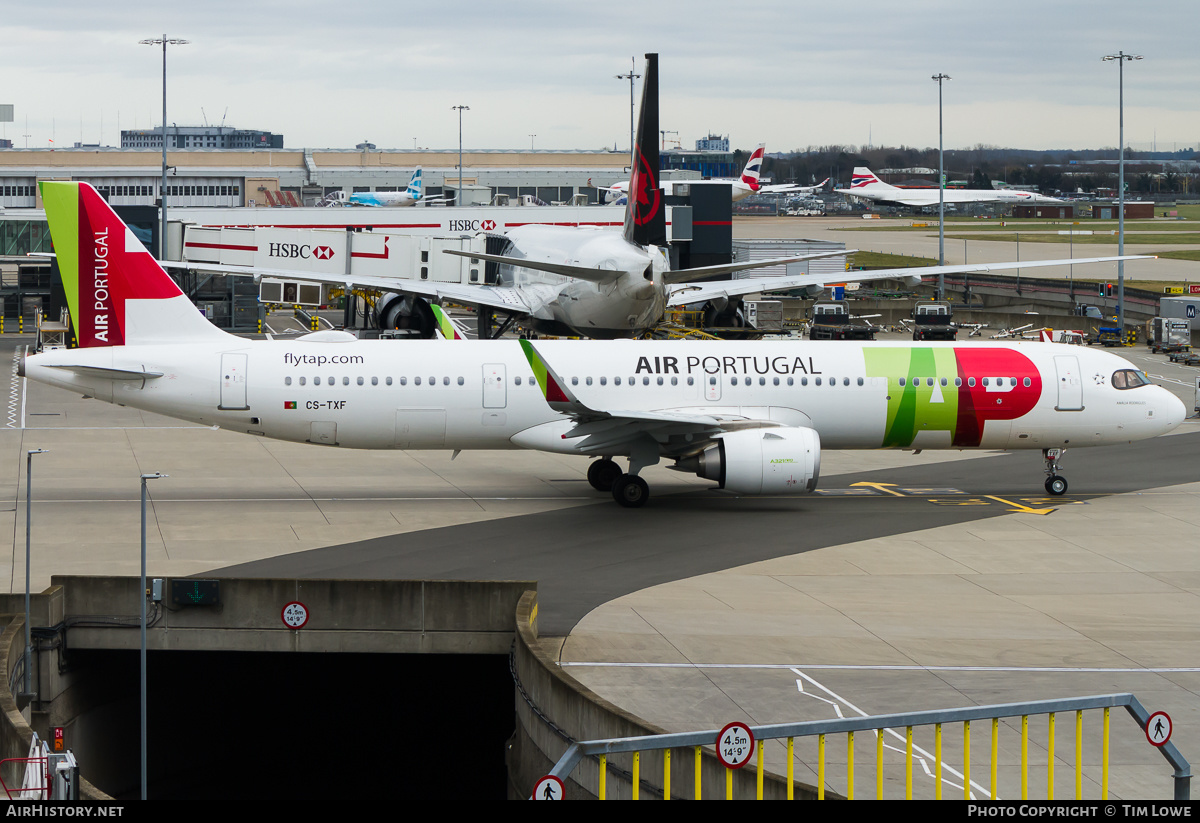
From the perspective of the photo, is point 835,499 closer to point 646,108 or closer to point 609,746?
point 646,108

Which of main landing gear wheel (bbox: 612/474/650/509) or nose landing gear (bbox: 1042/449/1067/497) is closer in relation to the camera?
main landing gear wheel (bbox: 612/474/650/509)

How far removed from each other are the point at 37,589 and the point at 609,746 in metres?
14.8

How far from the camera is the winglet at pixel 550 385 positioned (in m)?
29.1

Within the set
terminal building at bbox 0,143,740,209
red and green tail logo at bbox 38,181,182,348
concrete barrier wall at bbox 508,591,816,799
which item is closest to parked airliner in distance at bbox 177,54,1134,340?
red and green tail logo at bbox 38,181,182,348

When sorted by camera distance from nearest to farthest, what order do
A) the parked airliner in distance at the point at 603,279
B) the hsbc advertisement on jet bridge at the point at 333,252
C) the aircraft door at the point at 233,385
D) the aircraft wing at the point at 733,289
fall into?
the aircraft door at the point at 233,385, the parked airliner in distance at the point at 603,279, the aircraft wing at the point at 733,289, the hsbc advertisement on jet bridge at the point at 333,252

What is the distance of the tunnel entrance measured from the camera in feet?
88.2

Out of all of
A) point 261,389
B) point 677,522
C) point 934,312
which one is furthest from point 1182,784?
point 934,312

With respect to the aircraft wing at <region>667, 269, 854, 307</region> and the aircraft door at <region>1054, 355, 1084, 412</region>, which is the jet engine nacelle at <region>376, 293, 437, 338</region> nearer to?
the aircraft wing at <region>667, 269, 854, 307</region>

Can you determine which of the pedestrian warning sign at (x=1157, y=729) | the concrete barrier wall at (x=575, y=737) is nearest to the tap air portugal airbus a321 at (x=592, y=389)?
the concrete barrier wall at (x=575, y=737)

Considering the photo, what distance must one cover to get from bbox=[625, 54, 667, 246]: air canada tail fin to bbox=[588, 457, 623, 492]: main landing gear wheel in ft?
47.4

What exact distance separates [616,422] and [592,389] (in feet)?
5.59

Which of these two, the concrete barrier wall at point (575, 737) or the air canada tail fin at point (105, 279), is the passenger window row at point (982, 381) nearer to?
the concrete barrier wall at point (575, 737)

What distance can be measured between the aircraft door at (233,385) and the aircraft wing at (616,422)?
646 centimetres

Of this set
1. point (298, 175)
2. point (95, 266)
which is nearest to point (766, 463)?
point (95, 266)
